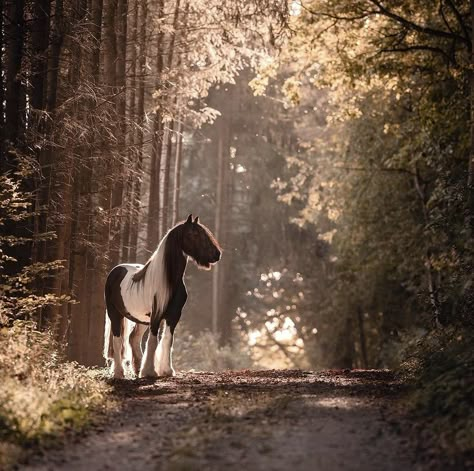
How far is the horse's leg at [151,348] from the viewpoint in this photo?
12.6 meters

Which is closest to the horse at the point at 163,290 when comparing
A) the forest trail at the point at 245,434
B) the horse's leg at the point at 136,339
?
the horse's leg at the point at 136,339

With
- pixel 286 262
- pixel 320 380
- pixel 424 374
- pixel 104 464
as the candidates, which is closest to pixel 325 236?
pixel 286 262

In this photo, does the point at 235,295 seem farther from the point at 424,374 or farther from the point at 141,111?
the point at 424,374

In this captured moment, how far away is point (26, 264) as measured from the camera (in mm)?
12562

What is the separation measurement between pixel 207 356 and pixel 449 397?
83.2ft

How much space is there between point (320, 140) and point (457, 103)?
39.0 feet

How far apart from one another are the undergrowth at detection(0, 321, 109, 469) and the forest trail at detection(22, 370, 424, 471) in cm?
25

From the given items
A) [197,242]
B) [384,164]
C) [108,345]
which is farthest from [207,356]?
[197,242]

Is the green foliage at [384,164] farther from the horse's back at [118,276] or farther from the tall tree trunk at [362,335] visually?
the horse's back at [118,276]

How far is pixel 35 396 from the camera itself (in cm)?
764

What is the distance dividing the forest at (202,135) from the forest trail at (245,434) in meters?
0.22

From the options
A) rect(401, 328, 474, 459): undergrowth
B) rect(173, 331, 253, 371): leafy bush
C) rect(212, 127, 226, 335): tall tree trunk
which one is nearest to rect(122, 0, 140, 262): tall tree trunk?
rect(401, 328, 474, 459): undergrowth

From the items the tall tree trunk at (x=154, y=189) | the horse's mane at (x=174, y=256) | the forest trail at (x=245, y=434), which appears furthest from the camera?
the tall tree trunk at (x=154, y=189)

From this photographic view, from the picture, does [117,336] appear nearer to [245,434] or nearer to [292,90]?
[245,434]
